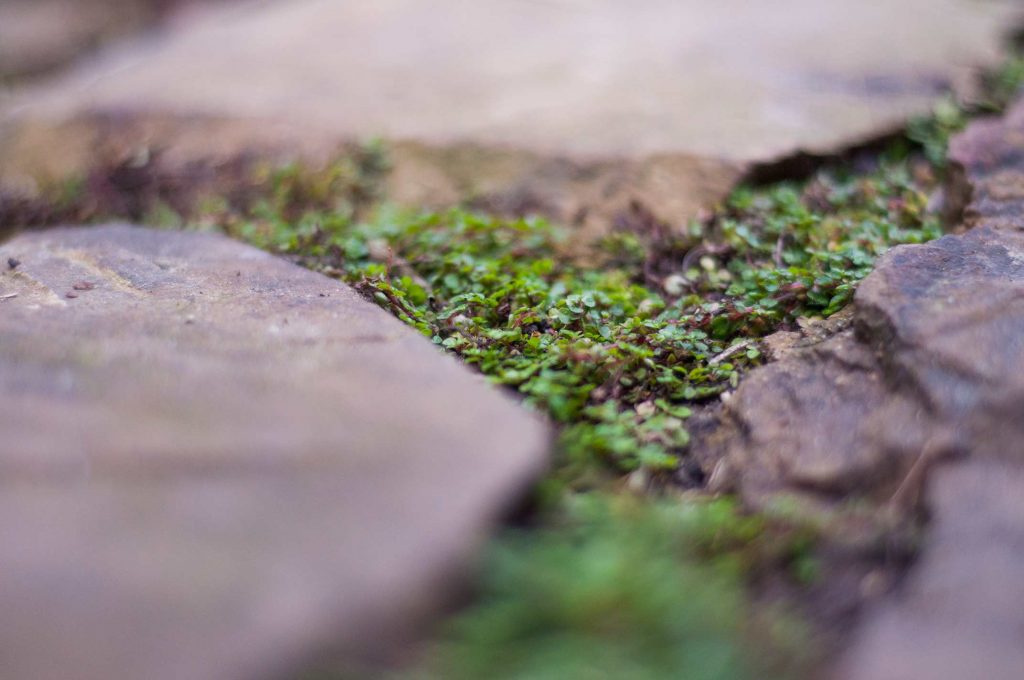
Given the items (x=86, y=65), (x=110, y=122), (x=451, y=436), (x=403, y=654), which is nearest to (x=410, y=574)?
(x=403, y=654)

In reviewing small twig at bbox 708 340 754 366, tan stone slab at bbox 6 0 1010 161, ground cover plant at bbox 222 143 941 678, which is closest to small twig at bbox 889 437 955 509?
ground cover plant at bbox 222 143 941 678

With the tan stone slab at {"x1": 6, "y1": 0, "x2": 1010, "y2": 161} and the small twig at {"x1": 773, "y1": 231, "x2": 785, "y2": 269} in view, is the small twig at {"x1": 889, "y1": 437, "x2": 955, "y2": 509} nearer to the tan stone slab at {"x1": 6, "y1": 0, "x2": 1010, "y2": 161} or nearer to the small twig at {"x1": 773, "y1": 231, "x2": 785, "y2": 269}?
the small twig at {"x1": 773, "y1": 231, "x2": 785, "y2": 269}

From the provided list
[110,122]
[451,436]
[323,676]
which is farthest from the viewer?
[110,122]

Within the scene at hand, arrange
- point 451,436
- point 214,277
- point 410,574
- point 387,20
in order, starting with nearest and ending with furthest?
point 410,574, point 451,436, point 214,277, point 387,20

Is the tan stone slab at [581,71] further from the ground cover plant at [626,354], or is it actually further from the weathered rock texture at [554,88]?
the ground cover plant at [626,354]

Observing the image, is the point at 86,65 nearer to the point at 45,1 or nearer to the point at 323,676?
the point at 45,1

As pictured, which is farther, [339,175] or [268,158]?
[268,158]

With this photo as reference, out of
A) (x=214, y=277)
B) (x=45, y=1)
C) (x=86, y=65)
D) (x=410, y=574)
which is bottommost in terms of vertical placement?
(x=410, y=574)

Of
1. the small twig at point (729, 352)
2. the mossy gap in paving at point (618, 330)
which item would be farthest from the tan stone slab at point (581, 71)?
the small twig at point (729, 352)
